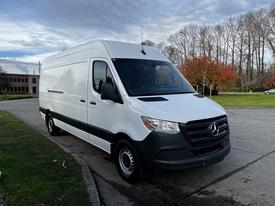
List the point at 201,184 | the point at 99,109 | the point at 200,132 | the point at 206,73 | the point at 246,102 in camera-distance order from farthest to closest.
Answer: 1. the point at 206,73
2. the point at 246,102
3. the point at 99,109
4. the point at 201,184
5. the point at 200,132

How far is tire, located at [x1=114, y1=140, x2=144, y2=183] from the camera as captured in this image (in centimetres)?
495

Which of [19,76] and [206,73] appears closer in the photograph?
[206,73]

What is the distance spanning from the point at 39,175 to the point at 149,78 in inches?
110

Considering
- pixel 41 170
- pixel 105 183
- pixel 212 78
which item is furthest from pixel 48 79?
pixel 212 78

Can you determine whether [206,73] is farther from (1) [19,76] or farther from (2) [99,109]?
(1) [19,76]

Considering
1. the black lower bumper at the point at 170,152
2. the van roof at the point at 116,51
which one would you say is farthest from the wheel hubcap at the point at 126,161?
the van roof at the point at 116,51

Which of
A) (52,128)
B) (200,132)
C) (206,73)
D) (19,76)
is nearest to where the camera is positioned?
(200,132)

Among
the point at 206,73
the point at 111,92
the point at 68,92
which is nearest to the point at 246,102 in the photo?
the point at 206,73

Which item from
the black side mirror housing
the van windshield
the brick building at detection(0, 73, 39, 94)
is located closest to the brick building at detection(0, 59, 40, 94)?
the brick building at detection(0, 73, 39, 94)

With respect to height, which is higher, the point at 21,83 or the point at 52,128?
the point at 21,83

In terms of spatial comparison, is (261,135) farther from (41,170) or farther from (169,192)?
(41,170)

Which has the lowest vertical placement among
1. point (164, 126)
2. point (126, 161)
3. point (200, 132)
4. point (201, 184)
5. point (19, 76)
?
point (201, 184)

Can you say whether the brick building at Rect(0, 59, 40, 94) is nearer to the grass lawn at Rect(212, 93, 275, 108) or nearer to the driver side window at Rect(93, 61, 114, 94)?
the grass lawn at Rect(212, 93, 275, 108)

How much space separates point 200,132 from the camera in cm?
469
